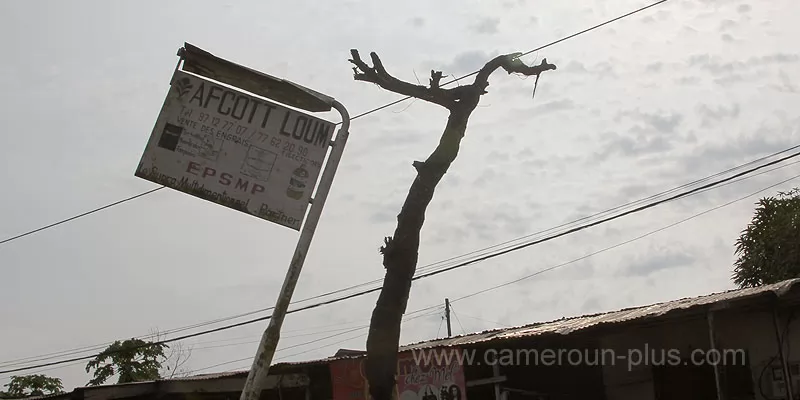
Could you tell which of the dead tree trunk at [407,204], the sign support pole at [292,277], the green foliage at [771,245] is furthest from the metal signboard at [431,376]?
the green foliage at [771,245]

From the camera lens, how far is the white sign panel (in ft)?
20.2

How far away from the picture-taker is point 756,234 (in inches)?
819

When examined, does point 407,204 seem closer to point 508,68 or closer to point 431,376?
point 508,68

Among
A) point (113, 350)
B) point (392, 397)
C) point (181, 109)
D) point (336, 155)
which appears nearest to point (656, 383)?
point (392, 397)

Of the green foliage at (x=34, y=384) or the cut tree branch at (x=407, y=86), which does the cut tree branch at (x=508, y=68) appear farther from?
the green foliage at (x=34, y=384)

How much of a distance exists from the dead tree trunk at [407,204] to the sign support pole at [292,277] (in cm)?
71

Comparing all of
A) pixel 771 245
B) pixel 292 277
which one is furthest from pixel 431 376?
pixel 771 245

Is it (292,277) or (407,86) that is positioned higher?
(407,86)

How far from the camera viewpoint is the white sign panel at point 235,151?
6145 mm

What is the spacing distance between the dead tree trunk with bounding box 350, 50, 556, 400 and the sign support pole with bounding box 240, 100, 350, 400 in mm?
712

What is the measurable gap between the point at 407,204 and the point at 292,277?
120 centimetres

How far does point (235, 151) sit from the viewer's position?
20.4 feet

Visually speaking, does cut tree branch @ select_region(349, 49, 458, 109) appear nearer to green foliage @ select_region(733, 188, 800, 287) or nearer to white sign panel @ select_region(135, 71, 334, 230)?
white sign panel @ select_region(135, 71, 334, 230)

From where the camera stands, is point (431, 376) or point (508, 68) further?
point (431, 376)
